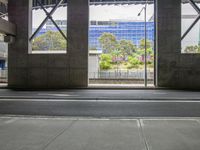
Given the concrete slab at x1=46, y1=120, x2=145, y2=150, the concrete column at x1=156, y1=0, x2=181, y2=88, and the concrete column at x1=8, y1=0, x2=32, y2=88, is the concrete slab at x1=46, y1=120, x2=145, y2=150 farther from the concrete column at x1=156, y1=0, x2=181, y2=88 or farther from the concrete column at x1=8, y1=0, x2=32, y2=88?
the concrete column at x1=8, y1=0, x2=32, y2=88

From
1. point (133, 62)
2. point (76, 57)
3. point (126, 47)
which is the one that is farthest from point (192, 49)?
point (126, 47)

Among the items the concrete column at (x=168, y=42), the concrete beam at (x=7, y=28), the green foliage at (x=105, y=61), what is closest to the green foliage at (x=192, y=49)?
the concrete column at (x=168, y=42)

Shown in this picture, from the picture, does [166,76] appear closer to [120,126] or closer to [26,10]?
[26,10]

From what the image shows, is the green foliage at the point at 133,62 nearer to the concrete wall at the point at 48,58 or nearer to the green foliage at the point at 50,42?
the green foliage at the point at 50,42

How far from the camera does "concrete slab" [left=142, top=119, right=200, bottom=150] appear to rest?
16.3 ft

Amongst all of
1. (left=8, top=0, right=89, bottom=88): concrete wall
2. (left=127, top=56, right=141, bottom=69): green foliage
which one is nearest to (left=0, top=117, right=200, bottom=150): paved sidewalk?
(left=8, top=0, right=89, bottom=88): concrete wall

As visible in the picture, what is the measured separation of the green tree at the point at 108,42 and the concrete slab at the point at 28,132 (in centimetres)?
3777

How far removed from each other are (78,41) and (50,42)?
29.8 feet


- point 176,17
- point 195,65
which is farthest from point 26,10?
point 195,65

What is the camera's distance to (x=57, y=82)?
78.8 ft

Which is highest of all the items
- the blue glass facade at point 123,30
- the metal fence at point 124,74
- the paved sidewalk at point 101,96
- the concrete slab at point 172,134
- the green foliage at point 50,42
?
the blue glass facade at point 123,30

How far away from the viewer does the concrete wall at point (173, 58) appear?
22.9m

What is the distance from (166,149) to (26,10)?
74.9 feet

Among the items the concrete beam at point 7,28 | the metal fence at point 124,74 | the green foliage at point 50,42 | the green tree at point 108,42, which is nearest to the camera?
the concrete beam at point 7,28
